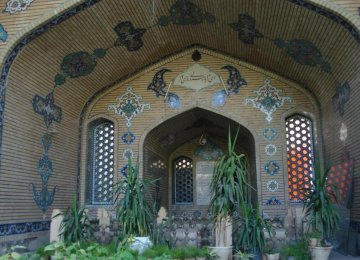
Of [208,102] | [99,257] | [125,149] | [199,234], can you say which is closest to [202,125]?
[208,102]

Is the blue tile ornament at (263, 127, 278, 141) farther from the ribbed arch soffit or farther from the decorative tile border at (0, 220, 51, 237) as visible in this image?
→ the decorative tile border at (0, 220, 51, 237)

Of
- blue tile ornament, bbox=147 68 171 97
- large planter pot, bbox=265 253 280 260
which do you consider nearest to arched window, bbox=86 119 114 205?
blue tile ornament, bbox=147 68 171 97

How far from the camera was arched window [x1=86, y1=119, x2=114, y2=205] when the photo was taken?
11.0 meters

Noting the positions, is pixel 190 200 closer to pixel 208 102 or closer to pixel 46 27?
pixel 208 102

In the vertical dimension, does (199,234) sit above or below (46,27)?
below

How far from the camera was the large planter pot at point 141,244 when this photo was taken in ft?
21.9

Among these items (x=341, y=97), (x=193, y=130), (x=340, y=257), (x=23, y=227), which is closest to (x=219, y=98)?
(x=193, y=130)

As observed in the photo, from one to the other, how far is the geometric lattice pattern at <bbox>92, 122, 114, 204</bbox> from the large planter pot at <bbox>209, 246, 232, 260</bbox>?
16.1ft

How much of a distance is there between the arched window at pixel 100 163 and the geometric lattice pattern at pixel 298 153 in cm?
426

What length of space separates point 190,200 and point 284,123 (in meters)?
4.04

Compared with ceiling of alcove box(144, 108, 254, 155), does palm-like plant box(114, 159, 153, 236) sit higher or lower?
lower

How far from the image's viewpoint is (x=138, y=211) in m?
7.21

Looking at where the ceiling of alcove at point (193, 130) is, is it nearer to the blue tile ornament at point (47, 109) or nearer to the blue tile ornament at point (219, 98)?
the blue tile ornament at point (219, 98)

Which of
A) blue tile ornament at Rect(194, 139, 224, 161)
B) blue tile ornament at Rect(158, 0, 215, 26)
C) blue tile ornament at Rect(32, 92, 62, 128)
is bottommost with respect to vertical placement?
blue tile ornament at Rect(194, 139, 224, 161)
